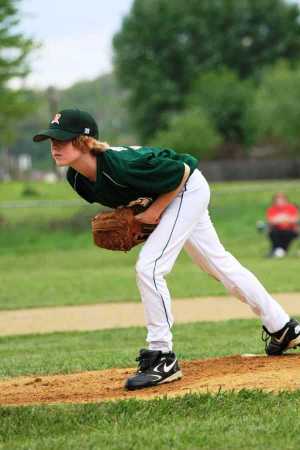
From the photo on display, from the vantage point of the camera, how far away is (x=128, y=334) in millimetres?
10430

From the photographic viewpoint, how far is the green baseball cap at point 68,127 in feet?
18.7

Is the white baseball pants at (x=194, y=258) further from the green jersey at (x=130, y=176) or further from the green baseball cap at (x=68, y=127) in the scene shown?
the green baseball cap at (x=68, y=127)

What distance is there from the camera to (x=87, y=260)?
73.3ft

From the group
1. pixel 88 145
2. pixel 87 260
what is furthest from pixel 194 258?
pixel 87 260

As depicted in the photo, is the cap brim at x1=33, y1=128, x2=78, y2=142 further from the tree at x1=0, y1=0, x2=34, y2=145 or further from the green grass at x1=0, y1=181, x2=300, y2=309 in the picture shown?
the tree at x1=0, y1=0, x2=34, y2=145

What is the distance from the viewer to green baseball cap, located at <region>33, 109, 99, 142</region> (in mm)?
5695

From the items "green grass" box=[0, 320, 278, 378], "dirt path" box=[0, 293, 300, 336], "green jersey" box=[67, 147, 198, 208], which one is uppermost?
"green jersey" box=[67, 147, 198, 208]

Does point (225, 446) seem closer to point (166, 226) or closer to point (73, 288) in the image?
point (166, 226)

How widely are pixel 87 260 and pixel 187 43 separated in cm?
4603

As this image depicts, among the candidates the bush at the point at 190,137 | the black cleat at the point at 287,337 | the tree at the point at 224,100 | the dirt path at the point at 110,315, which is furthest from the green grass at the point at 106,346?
the tree at the point at 224,100

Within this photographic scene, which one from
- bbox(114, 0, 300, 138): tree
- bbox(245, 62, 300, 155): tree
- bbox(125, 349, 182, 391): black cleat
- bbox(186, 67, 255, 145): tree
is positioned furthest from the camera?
bbox(114, 0, 300, 138): tree

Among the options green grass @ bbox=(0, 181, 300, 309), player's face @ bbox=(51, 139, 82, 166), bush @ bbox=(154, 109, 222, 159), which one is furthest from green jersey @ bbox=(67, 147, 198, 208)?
bush @ bbox=(154, 109, 222, 159)

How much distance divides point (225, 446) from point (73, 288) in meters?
11.6

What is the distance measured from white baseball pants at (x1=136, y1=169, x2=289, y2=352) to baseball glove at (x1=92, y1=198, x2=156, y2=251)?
0.35ft
